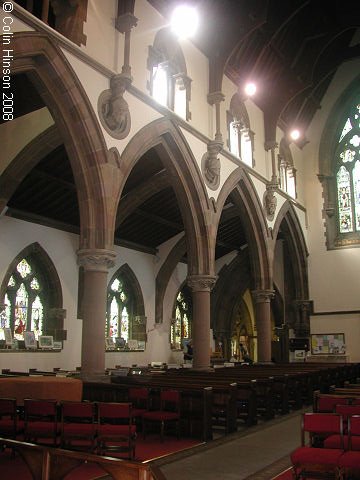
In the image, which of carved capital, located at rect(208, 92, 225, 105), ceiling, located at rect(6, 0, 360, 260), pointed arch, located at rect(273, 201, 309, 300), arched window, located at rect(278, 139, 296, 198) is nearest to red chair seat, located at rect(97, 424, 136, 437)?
ceiling, located at rect(6, 0, 360, 260)

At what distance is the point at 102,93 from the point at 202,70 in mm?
5350

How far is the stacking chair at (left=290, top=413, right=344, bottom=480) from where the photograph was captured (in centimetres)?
487

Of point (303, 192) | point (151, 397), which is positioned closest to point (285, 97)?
point (303, 192)

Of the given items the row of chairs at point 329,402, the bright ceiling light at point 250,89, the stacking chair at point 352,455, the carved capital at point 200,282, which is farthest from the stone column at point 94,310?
the bright ceiling light at point 250,89

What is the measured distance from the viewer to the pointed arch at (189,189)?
13.5 meters

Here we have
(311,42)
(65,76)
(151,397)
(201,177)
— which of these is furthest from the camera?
(311,42)

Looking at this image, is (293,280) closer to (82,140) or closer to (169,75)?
(169,75)

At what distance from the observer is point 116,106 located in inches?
449

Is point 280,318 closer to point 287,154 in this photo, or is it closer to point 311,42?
point 287,154

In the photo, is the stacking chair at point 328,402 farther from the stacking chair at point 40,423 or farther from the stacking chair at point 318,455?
the stacking chair at point 40,423

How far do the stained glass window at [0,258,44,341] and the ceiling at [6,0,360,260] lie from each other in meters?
1.69

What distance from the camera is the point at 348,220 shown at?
73.2ft

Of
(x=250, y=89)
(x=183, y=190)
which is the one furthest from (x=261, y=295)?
(x=250, y=89)

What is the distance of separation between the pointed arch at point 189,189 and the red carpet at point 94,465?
270 inches
